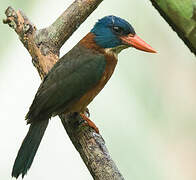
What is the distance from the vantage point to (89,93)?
296 cm

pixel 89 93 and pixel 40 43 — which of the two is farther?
pixel 40 43

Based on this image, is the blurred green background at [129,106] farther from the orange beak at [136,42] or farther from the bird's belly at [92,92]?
the orange beak at [136,42]

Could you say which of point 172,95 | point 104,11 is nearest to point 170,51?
point 172,95

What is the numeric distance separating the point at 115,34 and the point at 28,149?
1074 millimetres

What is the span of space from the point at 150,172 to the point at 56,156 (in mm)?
680

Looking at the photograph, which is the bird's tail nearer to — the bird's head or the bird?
the bird

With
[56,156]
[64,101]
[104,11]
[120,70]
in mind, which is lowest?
[56,156]

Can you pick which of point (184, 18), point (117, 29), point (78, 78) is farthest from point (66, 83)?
point (184, 18)

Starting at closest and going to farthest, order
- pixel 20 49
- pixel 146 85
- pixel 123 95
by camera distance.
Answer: pixel 123 95 → pixel 146 85 → pixel 20 49

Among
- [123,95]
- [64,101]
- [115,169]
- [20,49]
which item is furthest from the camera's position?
[20,49]

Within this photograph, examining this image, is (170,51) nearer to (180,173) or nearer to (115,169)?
(180,173)

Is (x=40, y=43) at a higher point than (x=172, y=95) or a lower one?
higher

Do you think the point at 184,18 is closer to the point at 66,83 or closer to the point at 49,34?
the point at 66,83

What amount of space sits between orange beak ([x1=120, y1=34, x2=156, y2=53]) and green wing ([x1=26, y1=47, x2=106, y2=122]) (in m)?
0.22
